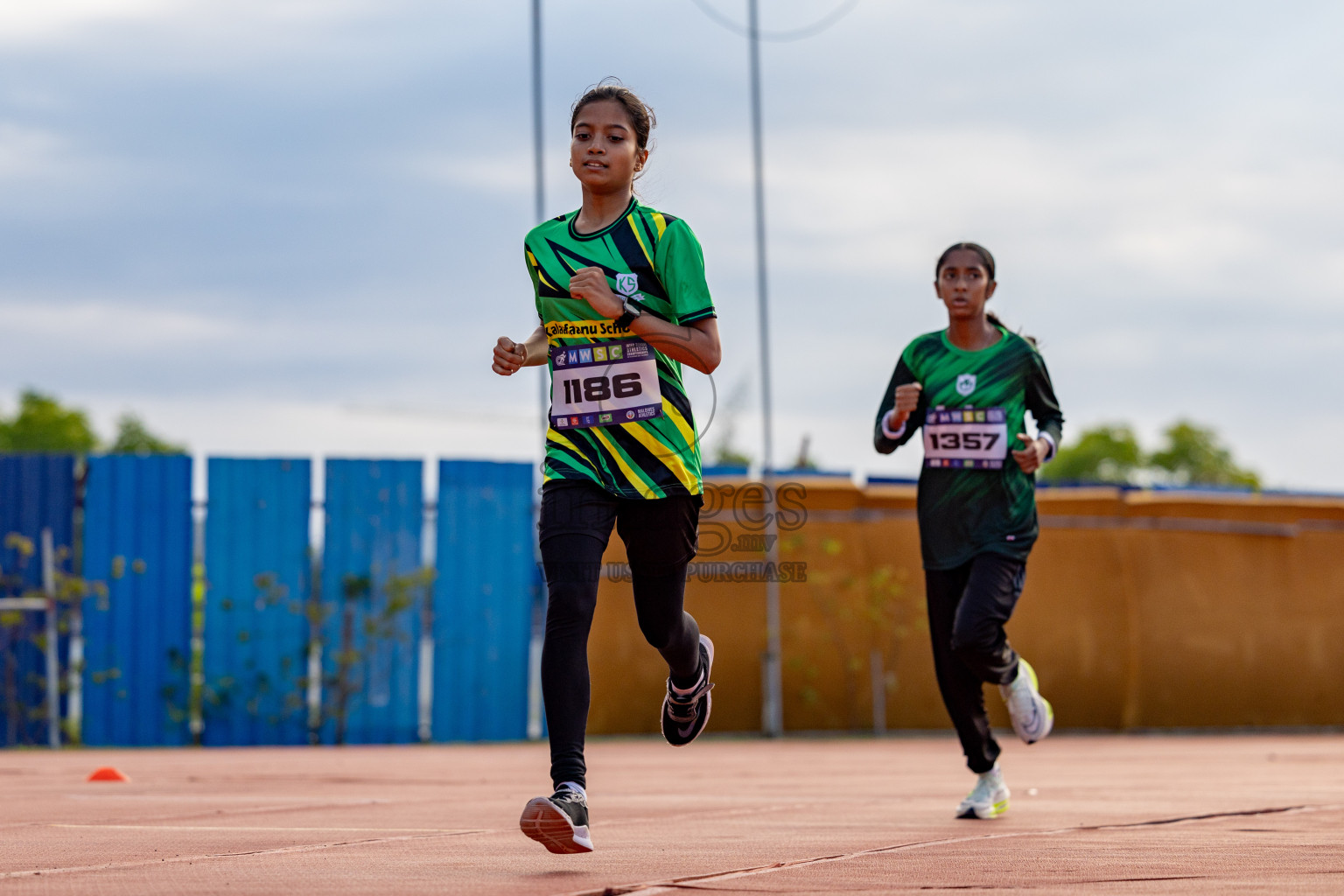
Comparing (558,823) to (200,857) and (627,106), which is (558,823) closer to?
(200,857)

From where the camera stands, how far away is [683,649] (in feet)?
15.6

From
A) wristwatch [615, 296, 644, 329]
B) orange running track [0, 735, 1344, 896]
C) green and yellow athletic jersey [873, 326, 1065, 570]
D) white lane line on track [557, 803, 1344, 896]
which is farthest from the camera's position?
green and yellow athletic jersey [873, 326, 1065, 570]

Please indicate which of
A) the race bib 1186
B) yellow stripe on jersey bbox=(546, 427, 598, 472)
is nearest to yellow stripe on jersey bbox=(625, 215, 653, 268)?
yellow stripe on jersey bbox=(546, 427, 598, 472)

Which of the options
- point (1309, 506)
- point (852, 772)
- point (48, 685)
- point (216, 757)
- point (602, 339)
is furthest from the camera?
point (1309, 506)

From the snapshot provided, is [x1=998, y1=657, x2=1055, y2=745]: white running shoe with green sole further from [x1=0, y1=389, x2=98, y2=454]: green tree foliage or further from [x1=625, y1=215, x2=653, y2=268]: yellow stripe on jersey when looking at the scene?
[x1=0, y1=389, x2=98, y2=454]: green tree foliage

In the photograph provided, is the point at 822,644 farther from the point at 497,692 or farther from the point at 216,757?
the point at 216,757

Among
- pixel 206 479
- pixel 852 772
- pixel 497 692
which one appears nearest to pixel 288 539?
pixel 206 479

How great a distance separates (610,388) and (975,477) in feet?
7.47

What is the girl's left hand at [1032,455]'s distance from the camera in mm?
6066

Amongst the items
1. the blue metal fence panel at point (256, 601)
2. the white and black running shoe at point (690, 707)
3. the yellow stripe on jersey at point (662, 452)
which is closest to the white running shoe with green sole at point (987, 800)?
the white and black running shoe at point (690, 707)

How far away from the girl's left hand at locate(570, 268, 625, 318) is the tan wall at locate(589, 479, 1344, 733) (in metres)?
9.84

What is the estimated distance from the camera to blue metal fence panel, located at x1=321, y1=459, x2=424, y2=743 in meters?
14.0

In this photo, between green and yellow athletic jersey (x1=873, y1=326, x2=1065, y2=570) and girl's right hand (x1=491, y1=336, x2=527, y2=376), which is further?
green and yellow athletic jersey (x1=873, y1=326, x2=1065, y2=570)

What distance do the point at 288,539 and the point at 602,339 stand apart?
32.9 ft
